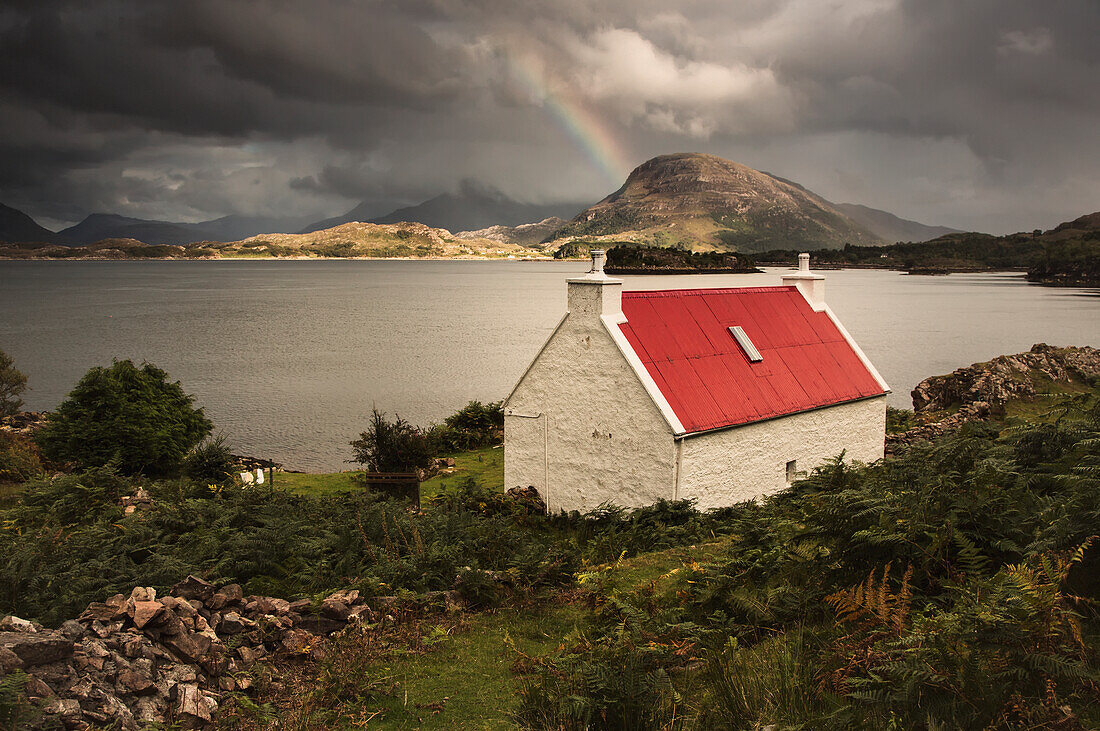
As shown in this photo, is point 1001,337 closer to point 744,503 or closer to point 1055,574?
point 744,503

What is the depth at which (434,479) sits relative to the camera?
2695 centimetres

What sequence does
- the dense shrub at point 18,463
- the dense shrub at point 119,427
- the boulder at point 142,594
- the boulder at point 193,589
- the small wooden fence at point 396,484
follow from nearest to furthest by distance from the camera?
1. the boulder at point 142,594
2. the boulder at point 193,589
3. the small wooden fence at point 396,484
4. the dense shrub at point 18,463
5. the dense shrub at point 119,427

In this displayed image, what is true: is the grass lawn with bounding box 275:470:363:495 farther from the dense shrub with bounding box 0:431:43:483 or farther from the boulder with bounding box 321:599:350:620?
the boulder with bounding box 321:599:350:620

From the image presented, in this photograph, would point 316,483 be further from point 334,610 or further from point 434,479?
point 334,610

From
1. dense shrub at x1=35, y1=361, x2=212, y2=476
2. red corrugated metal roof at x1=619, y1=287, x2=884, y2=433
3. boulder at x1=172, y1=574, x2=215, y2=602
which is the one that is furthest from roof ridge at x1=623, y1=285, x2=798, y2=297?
dense shrub at x1=35, y1=361, x2=212, y2=476

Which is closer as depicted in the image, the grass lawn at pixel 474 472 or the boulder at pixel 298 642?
the boulder at pixel 298 642

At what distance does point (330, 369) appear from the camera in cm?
6309

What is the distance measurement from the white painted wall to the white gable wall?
108 centimetres

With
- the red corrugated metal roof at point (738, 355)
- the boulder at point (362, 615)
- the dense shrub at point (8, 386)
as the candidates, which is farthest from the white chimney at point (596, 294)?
the dense shrub at point (8, 386)

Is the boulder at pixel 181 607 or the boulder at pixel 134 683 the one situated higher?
the boulder at pixel 181 607

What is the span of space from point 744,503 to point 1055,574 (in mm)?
13984

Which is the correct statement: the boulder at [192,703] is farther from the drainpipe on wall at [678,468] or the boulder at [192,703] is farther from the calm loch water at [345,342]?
the calm loch water at [345,342]

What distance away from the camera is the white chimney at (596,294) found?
19.0m

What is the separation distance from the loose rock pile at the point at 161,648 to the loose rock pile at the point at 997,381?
2576 cm
